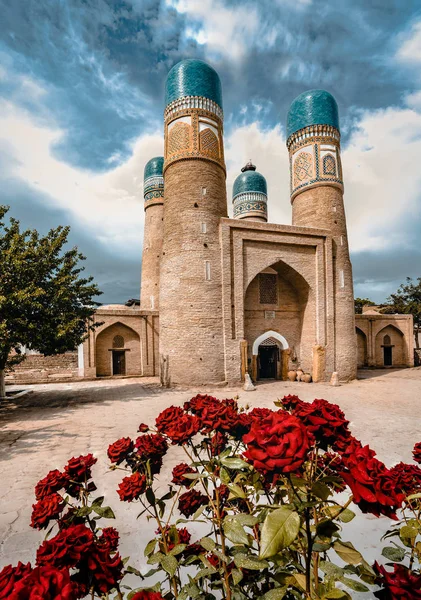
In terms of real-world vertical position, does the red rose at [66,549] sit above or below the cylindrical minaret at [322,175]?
below

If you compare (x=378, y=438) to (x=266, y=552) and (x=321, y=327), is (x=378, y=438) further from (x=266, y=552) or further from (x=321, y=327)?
(x=321, y=327)

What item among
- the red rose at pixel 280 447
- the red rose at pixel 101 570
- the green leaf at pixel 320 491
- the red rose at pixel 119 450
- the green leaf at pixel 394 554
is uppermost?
the red rose at pixel 280 447

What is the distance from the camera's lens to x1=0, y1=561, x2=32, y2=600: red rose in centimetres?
79

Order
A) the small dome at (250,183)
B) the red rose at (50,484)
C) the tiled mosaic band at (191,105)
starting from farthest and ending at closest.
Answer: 1. the small dome at (250,183)
2. the tiled mosaic band at (191,105)
3. the red rose at (50,484)

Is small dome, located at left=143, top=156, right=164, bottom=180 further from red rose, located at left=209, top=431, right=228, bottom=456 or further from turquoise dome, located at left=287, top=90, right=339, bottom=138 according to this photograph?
red rose, located at left=209, top=431, right=228, bottom=456

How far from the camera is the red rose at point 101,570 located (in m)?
1.09

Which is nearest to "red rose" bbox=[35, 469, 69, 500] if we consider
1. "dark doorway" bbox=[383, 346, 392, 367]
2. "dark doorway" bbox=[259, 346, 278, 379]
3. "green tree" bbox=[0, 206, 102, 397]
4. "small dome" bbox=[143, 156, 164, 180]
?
"green tree" bbox=[0, 206, 102, 397]

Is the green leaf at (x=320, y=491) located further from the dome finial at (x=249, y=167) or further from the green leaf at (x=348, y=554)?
the dome finial at (x=249, y=167)

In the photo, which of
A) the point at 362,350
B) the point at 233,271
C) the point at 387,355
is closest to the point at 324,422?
the point at 233,271

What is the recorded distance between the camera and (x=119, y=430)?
6.91 m

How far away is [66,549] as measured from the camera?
1038 millimetres

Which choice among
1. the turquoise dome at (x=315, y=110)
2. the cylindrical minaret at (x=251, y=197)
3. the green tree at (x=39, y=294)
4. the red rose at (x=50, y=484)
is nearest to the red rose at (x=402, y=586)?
the red rose at (x=50, y=484)

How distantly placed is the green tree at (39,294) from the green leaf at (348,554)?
8.58 metres

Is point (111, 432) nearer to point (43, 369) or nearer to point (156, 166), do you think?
point (43, 369)
